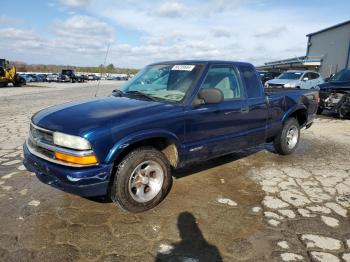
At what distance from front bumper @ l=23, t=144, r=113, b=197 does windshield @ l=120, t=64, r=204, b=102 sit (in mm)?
1378

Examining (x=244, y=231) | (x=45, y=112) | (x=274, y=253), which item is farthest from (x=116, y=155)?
(x=274, y=253)

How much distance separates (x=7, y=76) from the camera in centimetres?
3064

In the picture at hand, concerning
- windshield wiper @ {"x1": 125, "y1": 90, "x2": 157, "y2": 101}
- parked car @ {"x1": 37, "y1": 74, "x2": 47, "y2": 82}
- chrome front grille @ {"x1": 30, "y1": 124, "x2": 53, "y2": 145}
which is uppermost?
windshield wiper @ {"x1": 125, "y1": 90, "x2": 157, "y2": 101}

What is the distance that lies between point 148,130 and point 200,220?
1.20 meters

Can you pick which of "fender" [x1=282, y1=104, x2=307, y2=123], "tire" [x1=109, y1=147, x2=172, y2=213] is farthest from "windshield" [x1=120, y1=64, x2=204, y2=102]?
"fender" [x1=282, y1=104, x2=307, y2=123]

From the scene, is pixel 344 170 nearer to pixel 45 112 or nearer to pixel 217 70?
pixel 217 70

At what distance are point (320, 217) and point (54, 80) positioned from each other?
46654mm

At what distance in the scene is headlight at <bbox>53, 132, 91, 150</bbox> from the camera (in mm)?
3277

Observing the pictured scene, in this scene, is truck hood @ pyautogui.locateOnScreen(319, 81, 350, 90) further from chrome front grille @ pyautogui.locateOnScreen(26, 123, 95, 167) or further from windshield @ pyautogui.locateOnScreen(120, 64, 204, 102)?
chrome front grille @ pyautogui.locateOnScreen(26, 123, 95, 167)

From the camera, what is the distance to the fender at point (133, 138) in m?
3.39

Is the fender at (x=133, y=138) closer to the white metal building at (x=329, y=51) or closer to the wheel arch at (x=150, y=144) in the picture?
the wheel arch at (x=150, y=144)

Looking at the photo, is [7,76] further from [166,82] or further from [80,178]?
[80,178]

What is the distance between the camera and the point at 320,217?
3789mm

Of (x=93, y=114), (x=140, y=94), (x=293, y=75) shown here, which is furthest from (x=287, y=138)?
(x=293, y=75)
